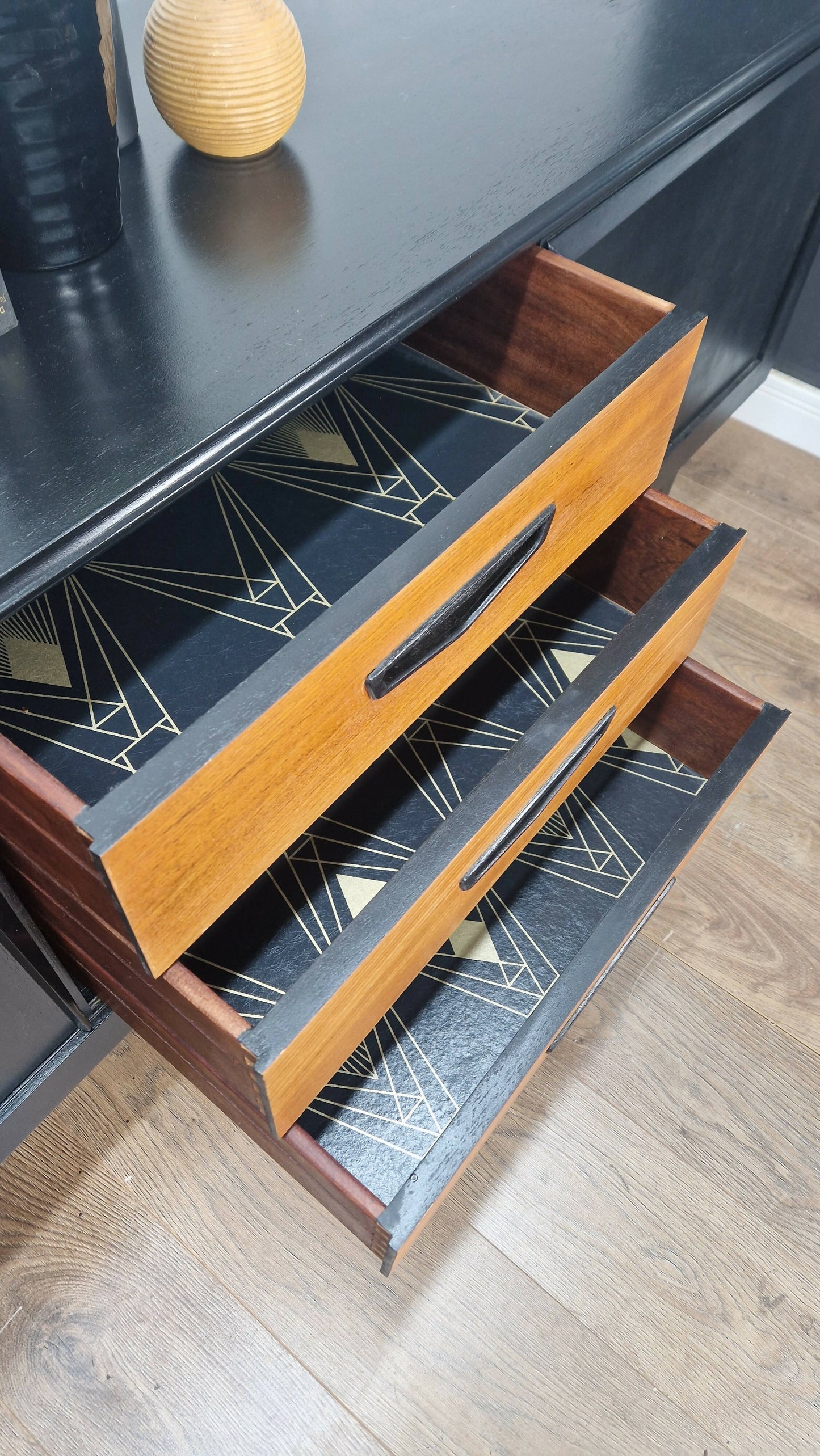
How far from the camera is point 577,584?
926mm

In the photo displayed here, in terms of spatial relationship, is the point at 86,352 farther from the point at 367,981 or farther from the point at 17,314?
the point at 367,981

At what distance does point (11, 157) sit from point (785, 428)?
1.18m

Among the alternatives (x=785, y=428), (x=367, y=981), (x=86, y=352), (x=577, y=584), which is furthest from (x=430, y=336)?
(x=785, y=428)

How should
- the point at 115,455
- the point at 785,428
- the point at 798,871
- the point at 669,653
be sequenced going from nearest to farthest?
the point at 115,455, the point at 669,653, the point at 798,871, the point at 785,428

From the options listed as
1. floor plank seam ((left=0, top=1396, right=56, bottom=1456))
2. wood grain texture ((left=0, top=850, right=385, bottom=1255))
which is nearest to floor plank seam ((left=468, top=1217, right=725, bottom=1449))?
wood grain texture ((left=0, top=850, right=385, bottom=1255))

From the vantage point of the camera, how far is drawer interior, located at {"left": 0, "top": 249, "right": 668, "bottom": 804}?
675 mm

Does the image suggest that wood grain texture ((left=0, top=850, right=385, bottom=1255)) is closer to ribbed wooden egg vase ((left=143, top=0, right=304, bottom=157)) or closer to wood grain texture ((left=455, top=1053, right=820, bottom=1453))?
wood grain texture ((left=455, top=1053, right=820, bottom=1453))

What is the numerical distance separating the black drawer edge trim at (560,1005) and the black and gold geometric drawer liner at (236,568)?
290 mm

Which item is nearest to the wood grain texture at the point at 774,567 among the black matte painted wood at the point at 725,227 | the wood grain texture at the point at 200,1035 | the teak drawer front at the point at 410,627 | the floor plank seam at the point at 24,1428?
the black matte painted wood at the point at 725,227

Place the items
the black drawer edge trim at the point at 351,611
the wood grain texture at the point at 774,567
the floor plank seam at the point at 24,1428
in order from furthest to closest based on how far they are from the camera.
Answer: the wood grain texture at the point at 774,567 < the floor plank seam at the point at 24,1428 < the black drawer edge trim at the point at 351,611

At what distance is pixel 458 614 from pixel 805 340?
988mm

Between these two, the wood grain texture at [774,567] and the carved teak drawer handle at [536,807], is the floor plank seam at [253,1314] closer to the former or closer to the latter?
the carved teak drawer handle at [536,807]

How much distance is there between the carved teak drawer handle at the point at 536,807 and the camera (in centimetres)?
68

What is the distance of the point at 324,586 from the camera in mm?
750
